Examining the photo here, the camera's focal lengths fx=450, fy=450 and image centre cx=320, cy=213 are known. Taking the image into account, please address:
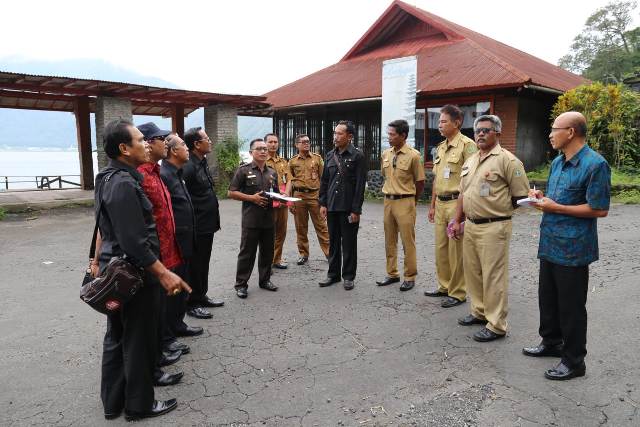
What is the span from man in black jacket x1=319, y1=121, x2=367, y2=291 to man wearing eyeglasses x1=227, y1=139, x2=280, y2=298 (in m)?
0.73

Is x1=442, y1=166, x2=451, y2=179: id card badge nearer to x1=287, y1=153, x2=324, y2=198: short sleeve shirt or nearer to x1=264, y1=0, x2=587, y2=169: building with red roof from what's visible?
x1=287, y1=153, x2=324, y2=198: short sleeve shirt

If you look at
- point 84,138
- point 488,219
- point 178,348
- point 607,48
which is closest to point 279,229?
point 178,348

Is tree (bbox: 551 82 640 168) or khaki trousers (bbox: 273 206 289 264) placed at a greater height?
tree (bbox: 551 82 640 168)

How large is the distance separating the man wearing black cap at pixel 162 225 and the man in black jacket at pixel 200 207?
0.77 m

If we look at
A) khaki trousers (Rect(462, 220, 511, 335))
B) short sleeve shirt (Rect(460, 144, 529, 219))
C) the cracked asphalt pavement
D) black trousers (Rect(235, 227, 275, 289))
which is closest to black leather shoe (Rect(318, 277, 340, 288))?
the cracked asphalt pavement

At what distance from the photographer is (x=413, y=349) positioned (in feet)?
11.5

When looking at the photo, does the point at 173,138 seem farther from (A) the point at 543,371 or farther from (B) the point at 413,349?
(A) the point at 543,371

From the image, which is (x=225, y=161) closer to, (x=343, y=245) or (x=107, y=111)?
(x=107, y=111)

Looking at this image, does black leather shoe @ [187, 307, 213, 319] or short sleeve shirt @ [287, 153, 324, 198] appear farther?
short sleeve shirt @ [287, 153, 324, 198]

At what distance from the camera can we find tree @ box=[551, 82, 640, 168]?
11328 mm

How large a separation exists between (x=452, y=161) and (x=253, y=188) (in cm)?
211

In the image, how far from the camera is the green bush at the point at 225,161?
47.1 feet

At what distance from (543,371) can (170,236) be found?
279cm

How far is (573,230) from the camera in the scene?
2.99m
